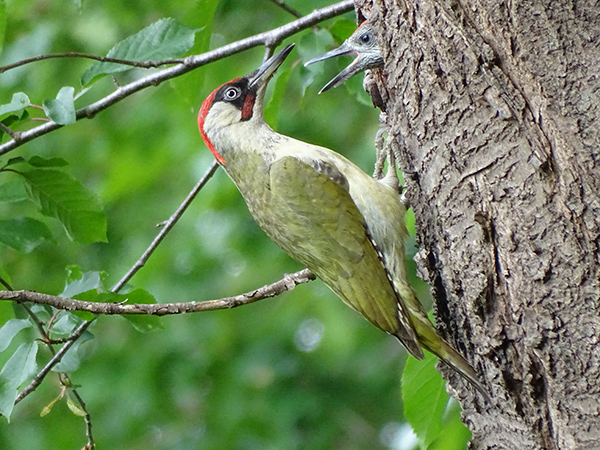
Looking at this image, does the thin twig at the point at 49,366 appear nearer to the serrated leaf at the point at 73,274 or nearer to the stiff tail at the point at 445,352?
the serrated leaf at the point at 73,274

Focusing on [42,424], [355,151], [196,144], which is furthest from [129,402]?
[355,151]

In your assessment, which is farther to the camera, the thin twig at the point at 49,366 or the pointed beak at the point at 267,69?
the pointed beak at the point at 267,69

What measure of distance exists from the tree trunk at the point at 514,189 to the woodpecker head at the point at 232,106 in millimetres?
1448

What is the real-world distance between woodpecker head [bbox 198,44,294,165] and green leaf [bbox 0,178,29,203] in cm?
99

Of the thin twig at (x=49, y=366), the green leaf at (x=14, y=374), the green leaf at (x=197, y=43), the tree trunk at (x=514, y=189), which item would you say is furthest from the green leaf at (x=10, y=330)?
the green leaf at (x=197, y=43)

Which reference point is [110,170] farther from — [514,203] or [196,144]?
[514,203]

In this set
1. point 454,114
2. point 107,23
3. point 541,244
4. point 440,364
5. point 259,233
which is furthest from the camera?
point 259,233

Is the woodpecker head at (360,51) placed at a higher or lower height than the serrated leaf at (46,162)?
lower

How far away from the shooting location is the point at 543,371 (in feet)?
6.09

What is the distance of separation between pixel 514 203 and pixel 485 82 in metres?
0.33

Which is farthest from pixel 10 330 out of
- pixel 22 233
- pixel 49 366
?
pixel 22 233

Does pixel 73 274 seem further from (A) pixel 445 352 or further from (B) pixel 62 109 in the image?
(A) pixel 445 352

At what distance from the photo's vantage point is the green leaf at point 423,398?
2576 millimetres

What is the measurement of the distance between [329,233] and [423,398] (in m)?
0.76
